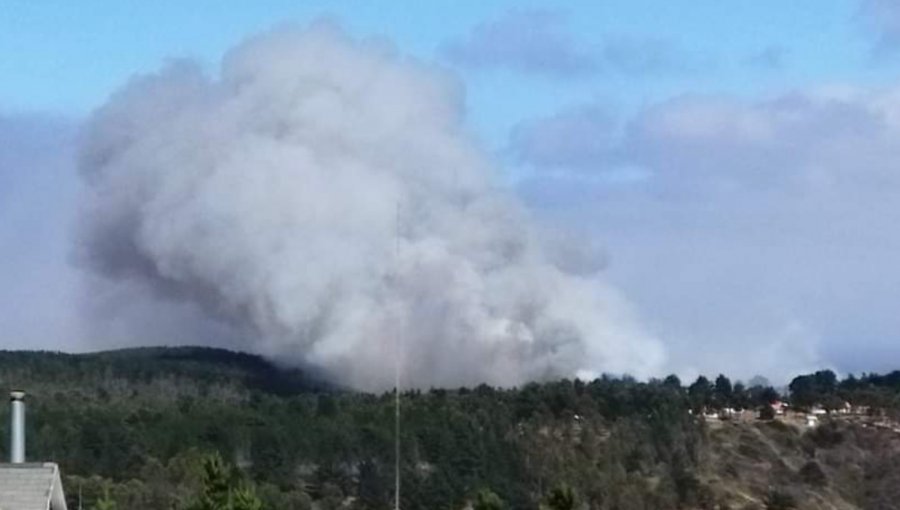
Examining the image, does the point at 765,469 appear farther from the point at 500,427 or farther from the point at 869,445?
the point at 500,427

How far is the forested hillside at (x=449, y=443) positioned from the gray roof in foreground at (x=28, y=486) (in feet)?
153

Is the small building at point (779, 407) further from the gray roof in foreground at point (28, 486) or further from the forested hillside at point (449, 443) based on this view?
the gray roof in foreground at point (28, 486)

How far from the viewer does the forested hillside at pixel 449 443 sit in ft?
351

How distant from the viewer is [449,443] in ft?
391

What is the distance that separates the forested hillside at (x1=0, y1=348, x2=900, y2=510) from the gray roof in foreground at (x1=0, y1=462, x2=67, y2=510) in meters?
46.5

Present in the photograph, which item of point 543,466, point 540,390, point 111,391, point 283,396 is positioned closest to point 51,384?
point 111,391

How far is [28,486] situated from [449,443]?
281 feet

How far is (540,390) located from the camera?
143625 millimetres

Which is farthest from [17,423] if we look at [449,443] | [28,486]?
[449,443]

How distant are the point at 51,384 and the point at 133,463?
166ft

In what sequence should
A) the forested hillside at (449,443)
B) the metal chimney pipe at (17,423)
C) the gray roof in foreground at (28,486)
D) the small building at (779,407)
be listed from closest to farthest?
the gray roof in foreground at (28,486) → the metal chimney pipe at (17,423) → the forested hillside at (449,443) → the small building at (779,407)

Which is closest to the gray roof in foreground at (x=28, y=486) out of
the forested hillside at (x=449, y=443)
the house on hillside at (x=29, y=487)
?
the house on hillside at (x=29, y=487)

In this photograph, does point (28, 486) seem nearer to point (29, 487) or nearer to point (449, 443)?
point (29, 487)

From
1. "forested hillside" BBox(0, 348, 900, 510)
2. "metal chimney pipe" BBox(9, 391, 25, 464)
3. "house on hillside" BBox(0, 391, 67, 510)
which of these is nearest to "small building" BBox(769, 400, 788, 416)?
"forested hillside" BBox(0, 348, 900, 510)
